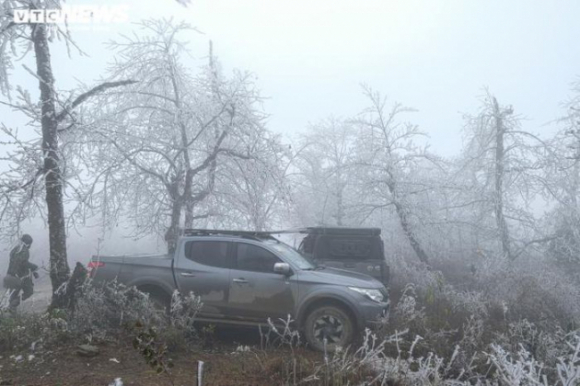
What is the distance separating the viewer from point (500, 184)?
18391 millimetres

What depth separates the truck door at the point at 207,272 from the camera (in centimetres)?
796

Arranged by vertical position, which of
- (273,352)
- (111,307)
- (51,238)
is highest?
(51,238)

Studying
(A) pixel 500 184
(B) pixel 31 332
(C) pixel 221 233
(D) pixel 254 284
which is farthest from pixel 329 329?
(A) pixel 500 184

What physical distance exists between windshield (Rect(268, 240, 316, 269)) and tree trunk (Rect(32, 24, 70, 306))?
143 inches

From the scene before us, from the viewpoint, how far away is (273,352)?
22.1 feet

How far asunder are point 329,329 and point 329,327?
0.10ft

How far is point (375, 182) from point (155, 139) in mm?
8795

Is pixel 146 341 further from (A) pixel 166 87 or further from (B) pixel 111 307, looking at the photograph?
(A) pixel 166 87

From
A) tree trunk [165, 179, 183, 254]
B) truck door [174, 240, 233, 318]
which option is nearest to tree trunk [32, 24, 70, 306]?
truck door [174, 240, 233, 318]

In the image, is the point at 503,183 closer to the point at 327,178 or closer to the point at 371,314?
the point at 327,178

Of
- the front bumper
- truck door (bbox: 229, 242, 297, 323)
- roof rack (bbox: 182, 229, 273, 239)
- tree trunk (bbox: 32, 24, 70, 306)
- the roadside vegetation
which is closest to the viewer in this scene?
the roadside vegetation

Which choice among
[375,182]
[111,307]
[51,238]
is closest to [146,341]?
[111,307]

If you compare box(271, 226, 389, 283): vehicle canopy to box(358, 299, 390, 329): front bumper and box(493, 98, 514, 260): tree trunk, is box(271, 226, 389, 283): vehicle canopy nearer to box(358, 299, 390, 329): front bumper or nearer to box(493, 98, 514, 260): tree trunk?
box(358, 299, 390, 329): front bumper

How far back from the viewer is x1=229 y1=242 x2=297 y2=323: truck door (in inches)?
307
